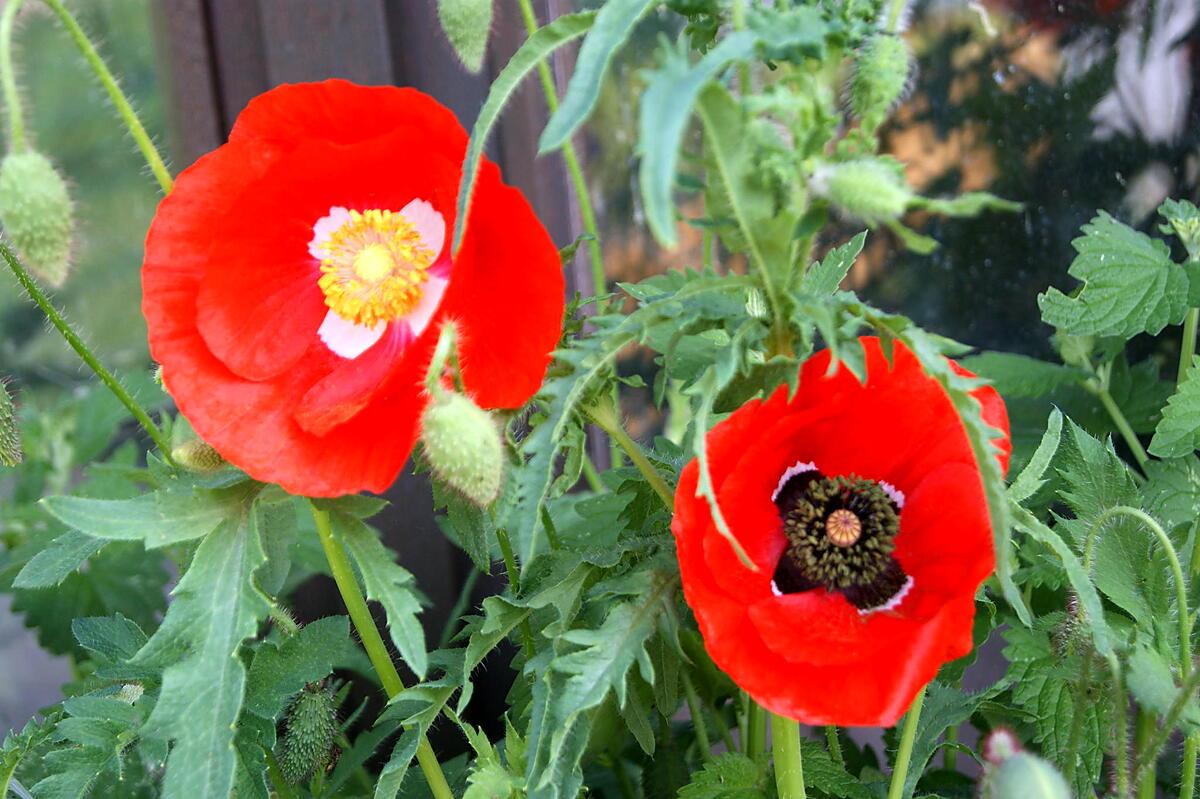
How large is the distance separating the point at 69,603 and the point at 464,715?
431 millimetres

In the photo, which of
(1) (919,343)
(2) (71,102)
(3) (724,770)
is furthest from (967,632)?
(2) (71,102)

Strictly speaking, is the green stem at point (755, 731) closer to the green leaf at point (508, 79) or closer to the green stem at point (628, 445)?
the green stem at point (628, 445)

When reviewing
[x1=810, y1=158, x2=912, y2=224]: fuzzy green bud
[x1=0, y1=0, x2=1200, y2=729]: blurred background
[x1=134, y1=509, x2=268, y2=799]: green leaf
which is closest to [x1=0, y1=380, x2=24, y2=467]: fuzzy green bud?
[x1=134, y1=509, x2=268, y2=799]: green leaf

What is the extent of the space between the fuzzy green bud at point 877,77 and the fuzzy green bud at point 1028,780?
0.31 metres

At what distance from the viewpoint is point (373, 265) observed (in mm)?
677

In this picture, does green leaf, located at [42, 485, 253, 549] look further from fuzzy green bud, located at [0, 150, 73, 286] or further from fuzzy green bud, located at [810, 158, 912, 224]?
fuzzy green bud, located at [810, 158, 912, 224]

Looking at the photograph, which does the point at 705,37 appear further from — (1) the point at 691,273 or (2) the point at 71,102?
(2) the point at 71,102

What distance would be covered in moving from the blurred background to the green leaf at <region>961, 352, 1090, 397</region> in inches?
5.5

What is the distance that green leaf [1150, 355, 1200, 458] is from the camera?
0.79 metres

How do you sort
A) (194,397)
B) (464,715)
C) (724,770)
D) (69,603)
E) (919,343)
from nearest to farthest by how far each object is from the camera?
(919,343)
(194,397)
(724,770)
(69,603)
(464,715)

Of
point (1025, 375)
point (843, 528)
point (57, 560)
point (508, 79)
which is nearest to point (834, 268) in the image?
point (843, 528)

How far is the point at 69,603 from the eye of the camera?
110 centimetres

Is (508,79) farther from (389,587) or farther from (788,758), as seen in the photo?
(788,758)

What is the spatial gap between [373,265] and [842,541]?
33 cm
